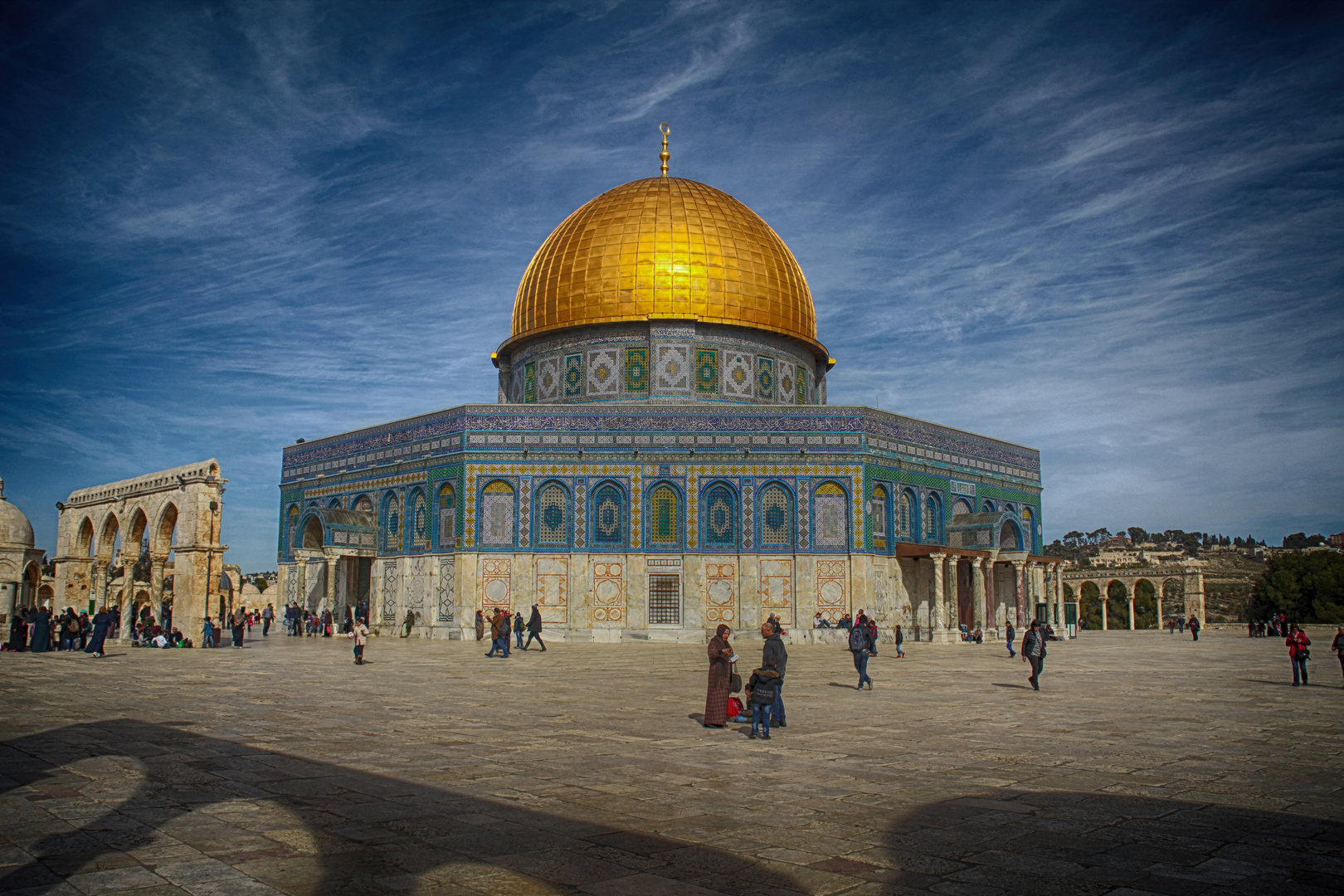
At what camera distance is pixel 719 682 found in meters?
11.1

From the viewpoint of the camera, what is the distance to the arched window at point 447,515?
3170 centimetres

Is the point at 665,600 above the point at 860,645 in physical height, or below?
above

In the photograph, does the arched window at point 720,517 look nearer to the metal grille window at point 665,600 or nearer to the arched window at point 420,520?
the metal grille window at point 665,600

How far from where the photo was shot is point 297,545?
3778 centimetres

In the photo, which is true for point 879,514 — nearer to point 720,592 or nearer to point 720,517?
point 720,517

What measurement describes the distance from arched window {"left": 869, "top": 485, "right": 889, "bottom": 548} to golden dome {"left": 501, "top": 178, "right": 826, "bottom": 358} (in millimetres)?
7899

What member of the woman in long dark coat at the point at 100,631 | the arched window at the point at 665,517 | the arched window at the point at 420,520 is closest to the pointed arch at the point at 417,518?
the arched window at the point at 420,520

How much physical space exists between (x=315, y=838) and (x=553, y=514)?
84.3 ft

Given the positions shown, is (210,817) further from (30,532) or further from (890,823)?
(30,532)

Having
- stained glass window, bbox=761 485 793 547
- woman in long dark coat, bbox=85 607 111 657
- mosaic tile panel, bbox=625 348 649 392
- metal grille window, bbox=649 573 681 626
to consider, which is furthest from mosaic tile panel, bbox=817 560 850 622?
woman in long dark coat, bbox=85 607 111 657

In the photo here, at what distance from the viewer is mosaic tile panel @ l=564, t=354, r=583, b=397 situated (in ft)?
120

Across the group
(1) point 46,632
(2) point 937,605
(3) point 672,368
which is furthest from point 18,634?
(2) point 937,605

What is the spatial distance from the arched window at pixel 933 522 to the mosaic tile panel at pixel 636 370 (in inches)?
400

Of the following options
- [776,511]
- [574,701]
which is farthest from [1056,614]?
[574,701]
